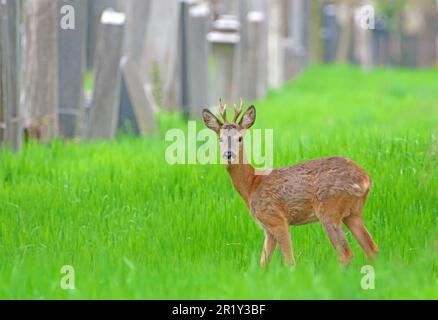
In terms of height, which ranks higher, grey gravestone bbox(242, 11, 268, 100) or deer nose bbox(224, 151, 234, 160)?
grey gravestone bbox(242, 11, 268, 100)

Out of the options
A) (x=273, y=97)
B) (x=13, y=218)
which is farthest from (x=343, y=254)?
(x=273, y=97)

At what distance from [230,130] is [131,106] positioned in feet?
19.1

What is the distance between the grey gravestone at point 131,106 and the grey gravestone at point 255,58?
668 cm

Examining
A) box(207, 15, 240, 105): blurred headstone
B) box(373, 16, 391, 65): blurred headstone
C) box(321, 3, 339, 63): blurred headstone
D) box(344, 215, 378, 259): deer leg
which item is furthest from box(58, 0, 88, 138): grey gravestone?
box(373, 16, 391, 65): blurred headstone

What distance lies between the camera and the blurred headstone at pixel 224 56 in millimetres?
17547

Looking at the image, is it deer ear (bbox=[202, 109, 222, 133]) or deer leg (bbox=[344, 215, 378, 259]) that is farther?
deer ear (bbox=[202, 109, 222, 133])

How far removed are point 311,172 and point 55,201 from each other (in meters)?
2.21

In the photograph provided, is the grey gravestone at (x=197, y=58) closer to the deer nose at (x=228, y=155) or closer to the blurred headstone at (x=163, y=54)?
the blurred headstone at (x=163, y=54)

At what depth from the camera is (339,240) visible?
6.72m

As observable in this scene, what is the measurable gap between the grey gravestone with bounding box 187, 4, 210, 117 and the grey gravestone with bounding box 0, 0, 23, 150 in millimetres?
4469

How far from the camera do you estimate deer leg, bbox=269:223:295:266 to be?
6.91 m

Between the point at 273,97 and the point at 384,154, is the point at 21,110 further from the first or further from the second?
the point at 273,97

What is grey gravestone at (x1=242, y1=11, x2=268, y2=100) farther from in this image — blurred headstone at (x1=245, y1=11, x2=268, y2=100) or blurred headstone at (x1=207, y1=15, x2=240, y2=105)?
blurred headstone at (x1=207, y1=15, x2=240, y2=105)

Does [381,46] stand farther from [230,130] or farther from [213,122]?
[230,130]
